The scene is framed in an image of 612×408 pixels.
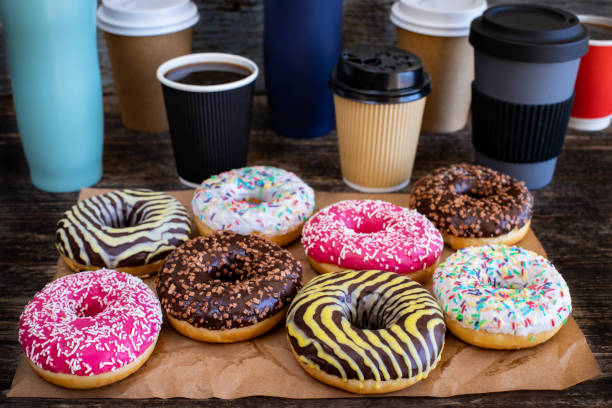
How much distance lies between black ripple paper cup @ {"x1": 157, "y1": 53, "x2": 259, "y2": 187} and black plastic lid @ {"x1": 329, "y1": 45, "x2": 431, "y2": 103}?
0.84 ft

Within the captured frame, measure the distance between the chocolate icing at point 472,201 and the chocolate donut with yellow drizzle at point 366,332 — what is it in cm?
30

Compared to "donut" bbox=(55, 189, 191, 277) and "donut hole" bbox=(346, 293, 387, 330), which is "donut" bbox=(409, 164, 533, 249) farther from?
"donut" bbox=(55, 189, 191, 277)

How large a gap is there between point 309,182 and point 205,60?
0.48 m

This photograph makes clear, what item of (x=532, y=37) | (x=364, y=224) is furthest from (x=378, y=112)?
(x=532, y=37)

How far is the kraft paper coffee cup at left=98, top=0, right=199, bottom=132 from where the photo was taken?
1.97m

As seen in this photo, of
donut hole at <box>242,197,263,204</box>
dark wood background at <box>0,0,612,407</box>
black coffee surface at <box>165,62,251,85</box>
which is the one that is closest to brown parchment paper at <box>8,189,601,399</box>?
dark wood background at <box>0,0,612,407</box>

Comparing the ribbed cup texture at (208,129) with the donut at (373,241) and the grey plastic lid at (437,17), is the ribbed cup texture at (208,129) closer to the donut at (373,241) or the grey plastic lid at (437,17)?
the donut at (373,241)

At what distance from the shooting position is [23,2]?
1582mm

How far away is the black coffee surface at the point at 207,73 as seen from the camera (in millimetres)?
1824

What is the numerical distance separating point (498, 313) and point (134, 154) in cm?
131

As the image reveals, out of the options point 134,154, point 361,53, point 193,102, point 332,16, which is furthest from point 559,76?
point 134,154

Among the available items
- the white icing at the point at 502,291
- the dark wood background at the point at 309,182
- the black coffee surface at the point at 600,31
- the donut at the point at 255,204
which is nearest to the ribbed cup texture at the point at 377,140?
the dark wood background at the point at 309,182

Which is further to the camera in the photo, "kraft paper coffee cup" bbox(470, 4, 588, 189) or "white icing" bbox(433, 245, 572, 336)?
"kraft paper coffee cup" bbox(470, 4, 588, 189)

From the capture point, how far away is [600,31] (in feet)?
6.85
